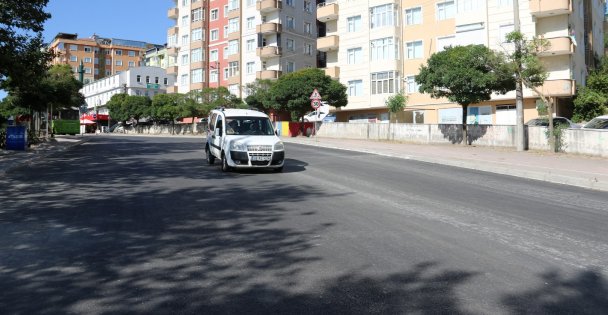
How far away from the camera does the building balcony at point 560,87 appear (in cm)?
3350

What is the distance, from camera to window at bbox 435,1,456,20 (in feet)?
132

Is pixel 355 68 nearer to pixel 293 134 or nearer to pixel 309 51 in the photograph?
pixel 293 134

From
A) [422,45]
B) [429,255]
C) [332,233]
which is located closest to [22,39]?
[332,233]

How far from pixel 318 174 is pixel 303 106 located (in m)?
26.4

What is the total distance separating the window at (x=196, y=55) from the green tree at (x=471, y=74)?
5061 centimetres

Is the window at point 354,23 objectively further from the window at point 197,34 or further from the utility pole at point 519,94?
the window at point 197,34

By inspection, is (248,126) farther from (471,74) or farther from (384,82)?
(384,82)

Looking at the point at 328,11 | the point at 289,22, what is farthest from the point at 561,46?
the point at 289,22

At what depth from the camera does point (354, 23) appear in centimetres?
4728

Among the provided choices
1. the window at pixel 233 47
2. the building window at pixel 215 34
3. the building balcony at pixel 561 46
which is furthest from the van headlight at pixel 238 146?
the building window at pixel 215 34

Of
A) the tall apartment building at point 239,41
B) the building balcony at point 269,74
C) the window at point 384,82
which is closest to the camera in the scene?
the window at point 384,82

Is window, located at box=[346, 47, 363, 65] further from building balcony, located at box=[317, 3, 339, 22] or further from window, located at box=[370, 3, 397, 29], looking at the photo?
building balcony, located at box=[317, 3, 339, 22]

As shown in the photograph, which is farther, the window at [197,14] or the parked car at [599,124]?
Result: the window at [197,14]

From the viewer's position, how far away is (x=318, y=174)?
45.3ft
